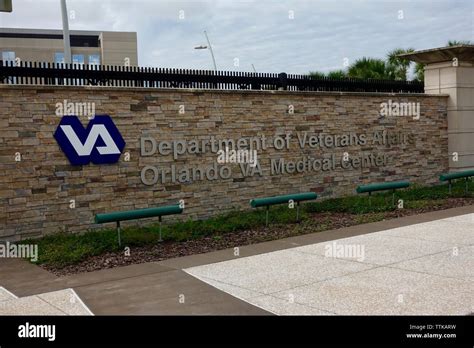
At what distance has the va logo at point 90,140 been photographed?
32.2 ft

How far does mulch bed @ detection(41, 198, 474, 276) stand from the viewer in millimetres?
7953

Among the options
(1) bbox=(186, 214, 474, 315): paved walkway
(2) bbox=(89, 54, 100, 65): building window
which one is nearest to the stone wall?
(1) bbox=(186, 214, 474, 315): paved walkway

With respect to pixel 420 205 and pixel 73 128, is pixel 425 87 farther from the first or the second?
pixel 73 128

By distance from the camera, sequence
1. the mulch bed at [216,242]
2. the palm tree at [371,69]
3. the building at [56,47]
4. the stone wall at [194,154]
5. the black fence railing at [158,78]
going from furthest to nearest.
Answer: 1. the building at [56,47]
2. the palm tree at [371,69]
3. the black fence railing at [158,78]
4. the stone wall at [194,154]
5. the mulch bed at [216,242]

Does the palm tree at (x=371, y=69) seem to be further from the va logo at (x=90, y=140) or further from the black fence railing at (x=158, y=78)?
the va logo at (x=90, y=140)

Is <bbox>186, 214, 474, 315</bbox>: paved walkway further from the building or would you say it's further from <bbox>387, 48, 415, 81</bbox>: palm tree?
the building

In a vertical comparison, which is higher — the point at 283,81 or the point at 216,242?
the point at 283,81

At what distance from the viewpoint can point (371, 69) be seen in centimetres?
2231

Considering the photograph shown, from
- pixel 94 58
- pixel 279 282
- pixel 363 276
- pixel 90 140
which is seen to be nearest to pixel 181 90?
pixel 90 140

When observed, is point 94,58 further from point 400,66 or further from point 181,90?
point 181,90

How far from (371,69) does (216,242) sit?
14.9 m

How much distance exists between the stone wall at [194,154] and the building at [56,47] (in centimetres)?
4751

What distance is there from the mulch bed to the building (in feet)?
166

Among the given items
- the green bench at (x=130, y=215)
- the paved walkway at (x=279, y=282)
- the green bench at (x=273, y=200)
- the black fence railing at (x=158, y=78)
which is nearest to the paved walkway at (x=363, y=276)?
the paved walkway at (x=279, y=282)
